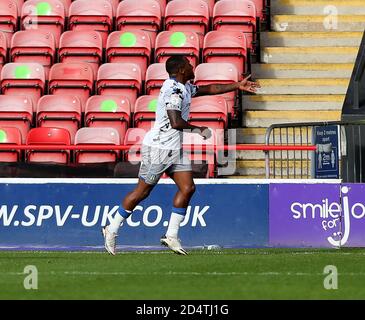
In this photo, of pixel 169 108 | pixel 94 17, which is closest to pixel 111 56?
pixel 94 17

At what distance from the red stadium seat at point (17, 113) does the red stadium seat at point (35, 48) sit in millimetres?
1524

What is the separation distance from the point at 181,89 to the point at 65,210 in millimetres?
3312

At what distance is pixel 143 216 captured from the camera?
1540cm

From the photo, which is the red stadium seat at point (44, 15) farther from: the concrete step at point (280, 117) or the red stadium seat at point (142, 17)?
the concrete step at point (280, 117)

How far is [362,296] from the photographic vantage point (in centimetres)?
855

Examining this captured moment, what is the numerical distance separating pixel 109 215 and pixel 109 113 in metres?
3.47

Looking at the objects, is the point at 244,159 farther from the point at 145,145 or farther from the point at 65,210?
the point at 145,145

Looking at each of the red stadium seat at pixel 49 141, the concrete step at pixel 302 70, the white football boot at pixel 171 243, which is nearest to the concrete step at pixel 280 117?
the concrete step at pixel 302 70

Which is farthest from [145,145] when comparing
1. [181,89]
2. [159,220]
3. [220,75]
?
[220,75]

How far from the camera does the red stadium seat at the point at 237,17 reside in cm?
2028

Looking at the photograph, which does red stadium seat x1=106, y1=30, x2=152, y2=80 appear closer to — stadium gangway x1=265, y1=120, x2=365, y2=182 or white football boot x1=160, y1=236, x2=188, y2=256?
stadium gangway x1=265, y1=120, x2=365, y2=182

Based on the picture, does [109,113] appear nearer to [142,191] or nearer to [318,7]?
[318,7]

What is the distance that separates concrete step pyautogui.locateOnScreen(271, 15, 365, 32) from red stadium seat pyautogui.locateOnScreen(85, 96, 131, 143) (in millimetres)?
3722

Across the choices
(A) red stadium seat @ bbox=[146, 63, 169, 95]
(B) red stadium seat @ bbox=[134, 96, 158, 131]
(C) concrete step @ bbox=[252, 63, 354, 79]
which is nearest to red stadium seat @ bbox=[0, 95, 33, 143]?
(B) red stadium seat @ bbox=[134, 96, 158, 131]
